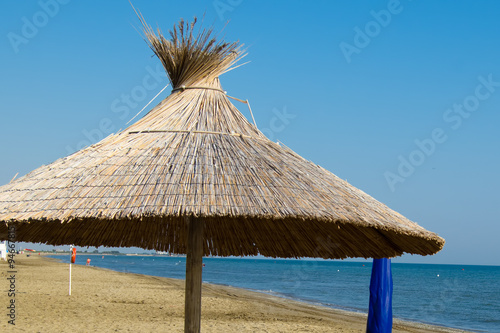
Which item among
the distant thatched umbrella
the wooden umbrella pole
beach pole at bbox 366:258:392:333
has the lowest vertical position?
beach pole at bbox 366:258:392:333

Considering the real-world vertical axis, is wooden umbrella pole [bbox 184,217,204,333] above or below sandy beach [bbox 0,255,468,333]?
above

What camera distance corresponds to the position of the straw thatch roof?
291 centimetres

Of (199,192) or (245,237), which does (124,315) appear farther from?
(199,192)

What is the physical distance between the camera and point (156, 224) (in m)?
4.71

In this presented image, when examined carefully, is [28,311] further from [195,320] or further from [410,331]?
[410,331]

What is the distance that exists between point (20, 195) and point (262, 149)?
5.21 feet

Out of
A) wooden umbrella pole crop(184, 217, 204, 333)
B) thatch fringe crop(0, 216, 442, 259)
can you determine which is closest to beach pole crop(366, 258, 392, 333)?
thatch fringe crop(0, 216, 442, 259)

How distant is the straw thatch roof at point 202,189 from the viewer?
9.54ft

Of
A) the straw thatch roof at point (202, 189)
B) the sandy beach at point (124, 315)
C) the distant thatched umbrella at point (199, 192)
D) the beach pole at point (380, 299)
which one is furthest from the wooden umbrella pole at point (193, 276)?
the sandy beach at point (124, 315)

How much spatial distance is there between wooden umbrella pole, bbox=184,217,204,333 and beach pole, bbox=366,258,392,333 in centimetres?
330

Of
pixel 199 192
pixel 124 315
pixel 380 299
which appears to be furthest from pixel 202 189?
pixel 124 315

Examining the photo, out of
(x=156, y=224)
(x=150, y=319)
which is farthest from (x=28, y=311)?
(x=156, y=224)

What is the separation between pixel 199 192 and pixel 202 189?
0.11ft

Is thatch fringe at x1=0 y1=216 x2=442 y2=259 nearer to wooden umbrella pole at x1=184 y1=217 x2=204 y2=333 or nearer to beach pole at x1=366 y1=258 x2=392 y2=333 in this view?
wooden umbrella pole at x1=184 y1=217 x2=204 y2=333
